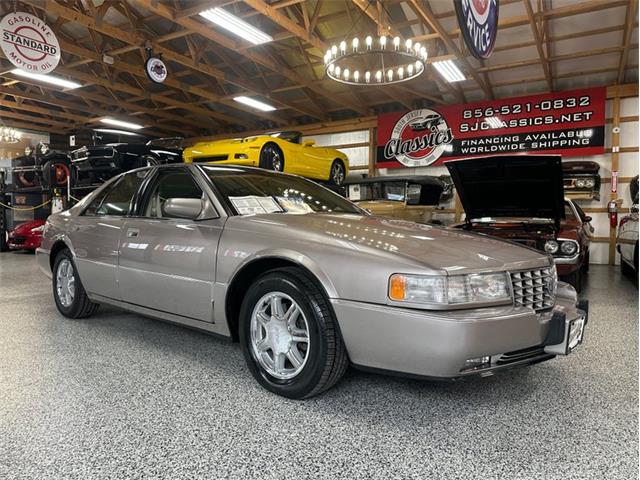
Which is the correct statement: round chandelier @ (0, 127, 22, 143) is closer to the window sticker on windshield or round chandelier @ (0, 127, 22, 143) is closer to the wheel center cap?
the window sticker on windshield

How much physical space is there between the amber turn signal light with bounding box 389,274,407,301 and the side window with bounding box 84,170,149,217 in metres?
2.17

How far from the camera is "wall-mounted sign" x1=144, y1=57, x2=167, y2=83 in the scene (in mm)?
7973

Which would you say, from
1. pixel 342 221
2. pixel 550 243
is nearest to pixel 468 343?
pixel 342 221

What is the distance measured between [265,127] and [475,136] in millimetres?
7436

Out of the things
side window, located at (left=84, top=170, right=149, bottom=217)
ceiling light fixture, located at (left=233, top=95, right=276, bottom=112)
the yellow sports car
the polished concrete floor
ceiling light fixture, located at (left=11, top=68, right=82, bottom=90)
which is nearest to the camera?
the polished concrete floor

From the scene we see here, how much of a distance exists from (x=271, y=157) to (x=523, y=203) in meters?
4.62

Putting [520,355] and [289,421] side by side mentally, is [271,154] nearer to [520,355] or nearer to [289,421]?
[289,421]

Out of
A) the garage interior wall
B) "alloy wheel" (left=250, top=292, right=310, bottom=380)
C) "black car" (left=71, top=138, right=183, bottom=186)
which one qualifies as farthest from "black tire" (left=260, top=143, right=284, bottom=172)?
the garage interior wall

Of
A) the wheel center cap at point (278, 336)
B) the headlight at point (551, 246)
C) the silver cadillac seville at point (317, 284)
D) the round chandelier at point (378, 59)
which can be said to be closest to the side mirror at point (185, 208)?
the silver cadillac seville at point (317, 284)

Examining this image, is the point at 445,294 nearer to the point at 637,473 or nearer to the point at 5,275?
the point at 637,473

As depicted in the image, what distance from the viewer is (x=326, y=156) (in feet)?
31.3

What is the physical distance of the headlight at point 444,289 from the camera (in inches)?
66.9

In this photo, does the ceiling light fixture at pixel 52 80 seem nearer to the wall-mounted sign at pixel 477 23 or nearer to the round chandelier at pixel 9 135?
the round chandelier at pixel 9 135

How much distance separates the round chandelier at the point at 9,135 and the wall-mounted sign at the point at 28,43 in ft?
34.9
